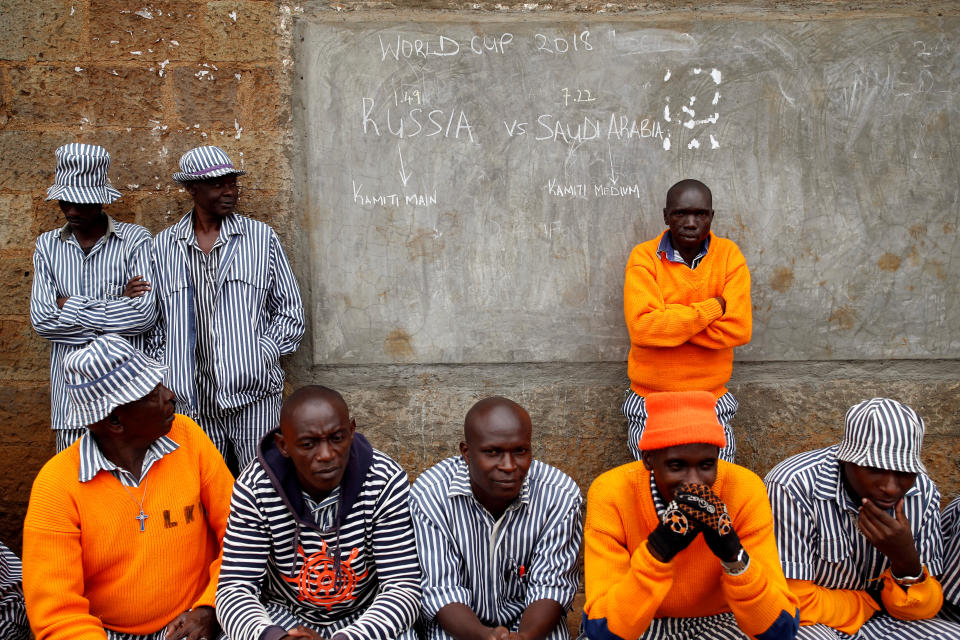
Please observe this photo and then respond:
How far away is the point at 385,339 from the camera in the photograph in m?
4.67

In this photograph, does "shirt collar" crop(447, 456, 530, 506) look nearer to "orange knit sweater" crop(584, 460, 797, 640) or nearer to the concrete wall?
"orange knit sweater" crop(584, 460, 797, 640)

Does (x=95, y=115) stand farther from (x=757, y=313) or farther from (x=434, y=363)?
(x=757, y=313)

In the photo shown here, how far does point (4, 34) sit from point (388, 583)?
364 centimetres

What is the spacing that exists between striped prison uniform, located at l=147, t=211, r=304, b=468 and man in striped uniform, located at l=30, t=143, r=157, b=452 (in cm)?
13

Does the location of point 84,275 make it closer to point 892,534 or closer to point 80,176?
point 80,176

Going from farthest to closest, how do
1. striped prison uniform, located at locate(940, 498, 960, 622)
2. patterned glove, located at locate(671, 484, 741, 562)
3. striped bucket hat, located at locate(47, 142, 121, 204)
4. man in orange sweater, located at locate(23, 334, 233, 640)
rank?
striped bucket hat, located at locate(47, 142, 121, 204)
striped prison uniform, located at locate(940, 498, 960, 622)
man in orange sweater, located at locate(23, 334, 233, 640)
patterned glove, located at locate(671, 484, 741, 562)

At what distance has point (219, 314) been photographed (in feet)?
13.2

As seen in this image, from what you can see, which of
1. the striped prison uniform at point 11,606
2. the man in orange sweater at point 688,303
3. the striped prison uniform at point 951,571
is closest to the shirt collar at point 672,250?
the man in orange sweater at point 688,303

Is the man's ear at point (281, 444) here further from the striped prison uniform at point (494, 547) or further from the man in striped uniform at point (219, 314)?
→ the man in striped uniform at point (219, 314)

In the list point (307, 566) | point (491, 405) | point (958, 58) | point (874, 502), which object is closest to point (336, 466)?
point (307, 566)

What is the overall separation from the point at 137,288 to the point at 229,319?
46 cm

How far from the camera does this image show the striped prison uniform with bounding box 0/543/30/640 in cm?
301

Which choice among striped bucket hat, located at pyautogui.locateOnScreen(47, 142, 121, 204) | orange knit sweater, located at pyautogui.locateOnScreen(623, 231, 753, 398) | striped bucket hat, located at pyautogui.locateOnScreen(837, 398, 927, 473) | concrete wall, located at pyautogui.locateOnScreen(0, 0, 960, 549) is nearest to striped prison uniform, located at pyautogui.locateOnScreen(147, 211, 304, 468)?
striped bucket hat, located at pyautogui.locateOnScreen(47, 142, 121, 204)

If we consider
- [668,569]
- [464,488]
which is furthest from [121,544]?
[668,569]
